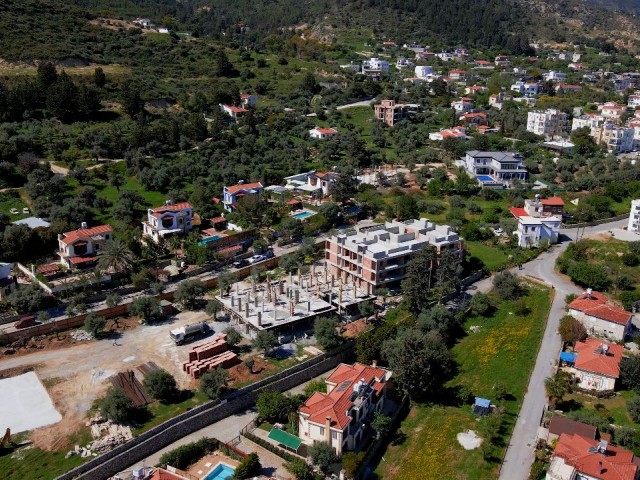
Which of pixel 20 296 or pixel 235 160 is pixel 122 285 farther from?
pixel 235 160

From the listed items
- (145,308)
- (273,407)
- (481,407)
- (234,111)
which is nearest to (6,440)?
(145,308)

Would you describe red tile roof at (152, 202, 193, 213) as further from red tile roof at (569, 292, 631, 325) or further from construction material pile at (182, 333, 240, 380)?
red tile roof at (569, 292, 631, 325)

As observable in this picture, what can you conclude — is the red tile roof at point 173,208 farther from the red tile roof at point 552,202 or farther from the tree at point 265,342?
the red tile roof at point 552,202

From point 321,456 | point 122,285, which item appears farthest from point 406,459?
point 122,285

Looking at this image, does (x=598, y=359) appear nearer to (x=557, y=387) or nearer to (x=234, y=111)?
(x=557, y=387)

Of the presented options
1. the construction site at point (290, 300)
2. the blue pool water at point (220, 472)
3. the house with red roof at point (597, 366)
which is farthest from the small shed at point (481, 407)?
the blue pool water at point (220, 472)

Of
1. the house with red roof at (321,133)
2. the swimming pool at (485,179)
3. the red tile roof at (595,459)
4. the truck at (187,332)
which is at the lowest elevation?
the truck at (187,332)
